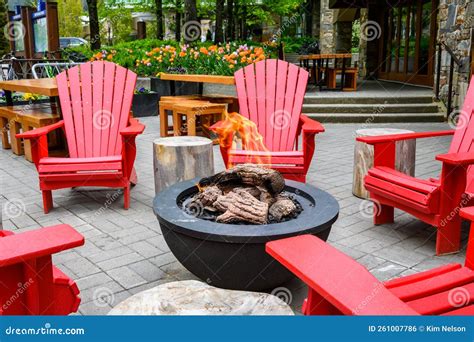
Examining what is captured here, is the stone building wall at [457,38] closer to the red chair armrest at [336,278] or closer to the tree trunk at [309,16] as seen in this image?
the red chair armrest at [336,278]

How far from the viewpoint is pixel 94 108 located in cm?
429

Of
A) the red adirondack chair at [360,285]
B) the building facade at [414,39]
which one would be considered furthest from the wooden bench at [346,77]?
the red adirondack chair at [360,285]

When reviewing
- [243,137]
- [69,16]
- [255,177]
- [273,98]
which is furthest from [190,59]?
[69,16]

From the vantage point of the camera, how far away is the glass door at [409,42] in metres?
10.6

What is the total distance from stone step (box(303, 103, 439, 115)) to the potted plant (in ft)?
9.27

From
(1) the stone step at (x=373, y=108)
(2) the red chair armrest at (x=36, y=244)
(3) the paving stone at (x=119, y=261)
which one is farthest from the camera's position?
(1) the stone step at (x=373, y=108)

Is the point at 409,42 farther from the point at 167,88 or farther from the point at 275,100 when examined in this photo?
the point at 275,100

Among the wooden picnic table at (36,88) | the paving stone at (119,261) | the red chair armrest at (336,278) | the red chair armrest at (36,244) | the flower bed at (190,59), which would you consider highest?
the flower bed at (190,59)

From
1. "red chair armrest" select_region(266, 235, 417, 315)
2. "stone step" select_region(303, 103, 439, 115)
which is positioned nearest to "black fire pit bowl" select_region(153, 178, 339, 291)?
"red chair armrest" select_region(266, 235, 417, 315)

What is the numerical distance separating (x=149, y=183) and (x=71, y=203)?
82cm

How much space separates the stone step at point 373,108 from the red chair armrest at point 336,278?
7.09m

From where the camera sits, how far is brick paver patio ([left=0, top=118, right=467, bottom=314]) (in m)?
2.62

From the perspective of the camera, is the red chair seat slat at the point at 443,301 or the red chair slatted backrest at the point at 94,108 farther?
the red chair slatted backrest at the point at 94,108
